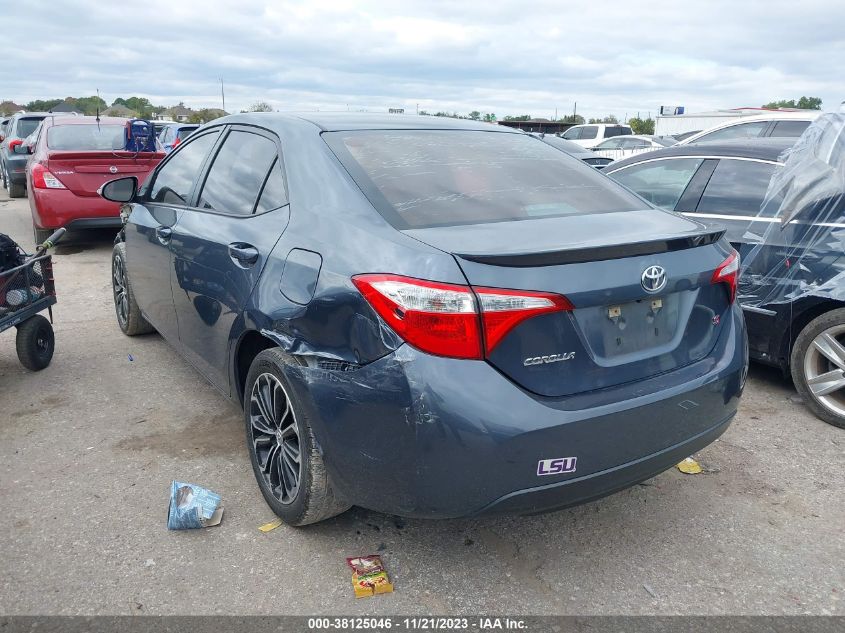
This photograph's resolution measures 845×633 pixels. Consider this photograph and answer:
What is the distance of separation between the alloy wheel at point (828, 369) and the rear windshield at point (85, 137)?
9.30m

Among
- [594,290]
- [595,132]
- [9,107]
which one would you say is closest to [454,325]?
[594,290]

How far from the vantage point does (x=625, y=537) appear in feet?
9.82

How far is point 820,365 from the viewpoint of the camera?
4.12m

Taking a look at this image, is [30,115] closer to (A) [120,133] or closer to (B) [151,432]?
(A) [120,133]

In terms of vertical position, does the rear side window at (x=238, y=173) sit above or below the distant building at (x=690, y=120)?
below

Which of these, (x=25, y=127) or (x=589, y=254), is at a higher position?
(x=25, y=127)

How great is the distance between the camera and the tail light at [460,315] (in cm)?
221

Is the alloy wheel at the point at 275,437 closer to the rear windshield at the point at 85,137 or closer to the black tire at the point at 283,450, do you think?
the black tire at the point at 283,450

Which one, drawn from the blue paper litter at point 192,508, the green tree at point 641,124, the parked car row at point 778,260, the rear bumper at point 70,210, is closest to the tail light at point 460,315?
the blue paper litter at point 192,508

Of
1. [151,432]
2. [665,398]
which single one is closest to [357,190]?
[665,398]

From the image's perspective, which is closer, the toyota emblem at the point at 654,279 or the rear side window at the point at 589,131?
the toyota emblem at the point at 654,279

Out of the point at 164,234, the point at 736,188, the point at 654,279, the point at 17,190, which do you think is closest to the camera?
the point at 654,279

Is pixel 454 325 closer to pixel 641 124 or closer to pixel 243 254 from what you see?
pixel 243 254

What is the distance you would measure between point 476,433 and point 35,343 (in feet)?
12.6
